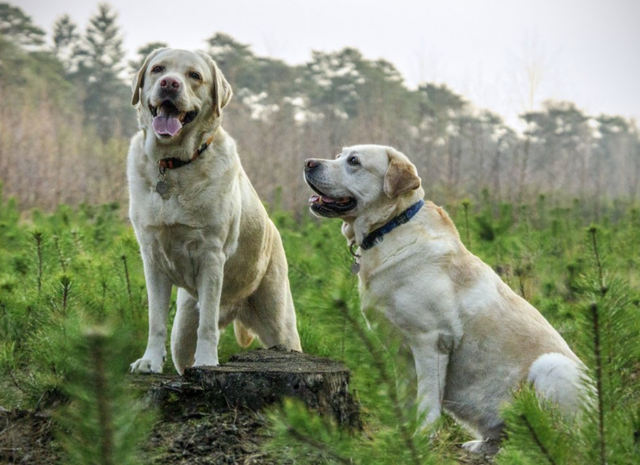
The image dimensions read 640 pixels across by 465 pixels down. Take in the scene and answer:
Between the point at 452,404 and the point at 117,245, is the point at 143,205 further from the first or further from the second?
the point at 452,404

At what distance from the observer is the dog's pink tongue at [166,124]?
368cm

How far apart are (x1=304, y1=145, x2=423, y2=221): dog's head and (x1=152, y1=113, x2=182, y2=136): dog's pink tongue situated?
2.51ft

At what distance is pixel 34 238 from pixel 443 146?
14775 millimetres

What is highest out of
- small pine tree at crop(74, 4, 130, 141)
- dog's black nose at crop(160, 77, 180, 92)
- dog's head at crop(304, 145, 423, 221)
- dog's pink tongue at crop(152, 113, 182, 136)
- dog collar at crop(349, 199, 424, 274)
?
dog's black nose at crop(160, 77, 180, 92)

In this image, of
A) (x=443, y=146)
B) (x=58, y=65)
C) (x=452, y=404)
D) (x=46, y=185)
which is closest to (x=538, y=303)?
(x=452, y=404)

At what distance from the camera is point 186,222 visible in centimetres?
371

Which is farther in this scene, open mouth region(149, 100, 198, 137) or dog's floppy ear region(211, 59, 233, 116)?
dog's floppy ear region(211, 59, 233, 116)

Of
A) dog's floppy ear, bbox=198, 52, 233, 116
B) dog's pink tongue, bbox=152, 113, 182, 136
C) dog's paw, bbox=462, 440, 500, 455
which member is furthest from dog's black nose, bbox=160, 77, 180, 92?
dog's paw, bbox=462, 440, 500, 455

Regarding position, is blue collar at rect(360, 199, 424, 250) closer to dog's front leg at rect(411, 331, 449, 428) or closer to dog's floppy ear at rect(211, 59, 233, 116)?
dog's front leg at rect(411, 331, 449, 428)

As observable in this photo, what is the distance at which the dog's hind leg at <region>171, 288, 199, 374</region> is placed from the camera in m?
4.31

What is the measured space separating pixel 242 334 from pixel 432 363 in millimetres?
1536

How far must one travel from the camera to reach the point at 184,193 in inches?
147

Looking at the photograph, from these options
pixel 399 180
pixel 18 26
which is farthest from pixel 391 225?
pixel 18 26

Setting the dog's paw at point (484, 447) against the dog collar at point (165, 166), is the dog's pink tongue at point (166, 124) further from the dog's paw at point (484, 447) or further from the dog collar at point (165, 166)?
the dog's paw at point (484, 447)
